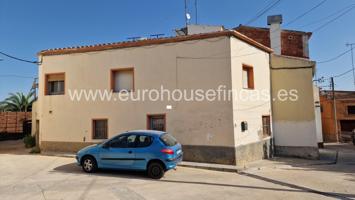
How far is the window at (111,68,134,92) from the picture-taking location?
1316cm

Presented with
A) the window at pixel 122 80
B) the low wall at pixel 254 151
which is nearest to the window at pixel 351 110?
the low wall at pixel 254 151

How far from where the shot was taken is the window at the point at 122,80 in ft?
43.2

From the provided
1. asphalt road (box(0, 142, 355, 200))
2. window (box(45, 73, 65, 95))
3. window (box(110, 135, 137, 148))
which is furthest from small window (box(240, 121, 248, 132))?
window (box(45, 73, 65, 95))

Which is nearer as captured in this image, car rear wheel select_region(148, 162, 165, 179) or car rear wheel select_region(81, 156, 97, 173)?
car rear wheel select_region(148, 162, 165, 179)

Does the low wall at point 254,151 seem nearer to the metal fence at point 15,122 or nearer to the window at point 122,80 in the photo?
the window at point 122,80

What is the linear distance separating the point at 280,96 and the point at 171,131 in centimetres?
712

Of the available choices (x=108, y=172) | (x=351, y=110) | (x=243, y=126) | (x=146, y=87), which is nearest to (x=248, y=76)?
(x=243, y=126)

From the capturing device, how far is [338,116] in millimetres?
33125

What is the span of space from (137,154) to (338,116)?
32.0 metres

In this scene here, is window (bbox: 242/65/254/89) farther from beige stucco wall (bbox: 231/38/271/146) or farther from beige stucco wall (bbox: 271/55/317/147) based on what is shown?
beige stucco wall (bbox: 271/55/317/147)

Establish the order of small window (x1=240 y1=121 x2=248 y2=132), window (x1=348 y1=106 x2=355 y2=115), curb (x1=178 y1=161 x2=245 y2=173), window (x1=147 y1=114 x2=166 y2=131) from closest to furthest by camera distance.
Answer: curb (x1=178 y1=161 x2=245 y2=173) → small window (x1=240 y1=121 x2=248 y2=132) → window (x1=147 y1=114 x2=166 y2=131) → window (x1=348 y1=106 x2=355 y2=115)

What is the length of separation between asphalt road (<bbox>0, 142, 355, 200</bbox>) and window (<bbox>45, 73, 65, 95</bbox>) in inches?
170

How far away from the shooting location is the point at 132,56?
12969 millimetres

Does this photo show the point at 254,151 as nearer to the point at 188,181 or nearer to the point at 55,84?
the point at 188,181
